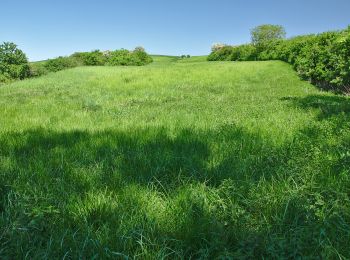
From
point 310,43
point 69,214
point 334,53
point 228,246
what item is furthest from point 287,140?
point 310,43

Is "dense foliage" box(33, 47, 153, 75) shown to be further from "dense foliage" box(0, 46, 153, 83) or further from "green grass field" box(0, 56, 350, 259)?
"green grass field" box(0, 56, 350, 259)

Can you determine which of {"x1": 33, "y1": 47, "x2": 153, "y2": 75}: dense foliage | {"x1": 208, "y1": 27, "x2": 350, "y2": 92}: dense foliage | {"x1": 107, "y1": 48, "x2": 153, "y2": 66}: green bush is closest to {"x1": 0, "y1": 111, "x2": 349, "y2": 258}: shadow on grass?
{"x1": 208, "y1": 27, "x2": 350, "y2": 92}: dense foliage

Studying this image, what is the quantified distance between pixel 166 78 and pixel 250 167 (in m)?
15.1

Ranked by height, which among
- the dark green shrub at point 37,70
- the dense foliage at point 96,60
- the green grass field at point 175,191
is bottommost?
the dark green shrub at point 37,70

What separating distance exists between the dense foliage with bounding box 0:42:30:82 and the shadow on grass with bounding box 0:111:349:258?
63.1 m

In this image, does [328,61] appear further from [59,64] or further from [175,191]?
[59,64]

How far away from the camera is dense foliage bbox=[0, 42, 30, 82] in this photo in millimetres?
61216

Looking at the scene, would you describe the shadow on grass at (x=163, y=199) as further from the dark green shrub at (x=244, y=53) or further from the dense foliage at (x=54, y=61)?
the dense foliage at (x=54, y=61)

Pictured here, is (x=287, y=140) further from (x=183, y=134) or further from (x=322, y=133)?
(x=183, y=134)

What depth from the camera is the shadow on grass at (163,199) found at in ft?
8.22

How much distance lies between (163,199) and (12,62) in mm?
68357

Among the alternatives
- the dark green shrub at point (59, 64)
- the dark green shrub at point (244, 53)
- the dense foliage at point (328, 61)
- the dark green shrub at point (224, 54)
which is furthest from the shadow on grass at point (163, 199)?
the dark green shrub at point (59, 64)

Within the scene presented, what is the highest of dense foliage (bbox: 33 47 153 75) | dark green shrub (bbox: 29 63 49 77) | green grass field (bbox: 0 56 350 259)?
green grass field (bbox: 0 56 350 259)

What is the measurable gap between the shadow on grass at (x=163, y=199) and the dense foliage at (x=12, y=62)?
63118mm
